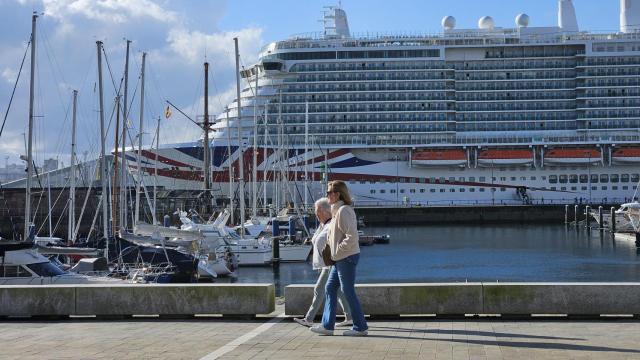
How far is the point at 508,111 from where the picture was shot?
238 ft

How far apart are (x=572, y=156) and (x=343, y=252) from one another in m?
65.4

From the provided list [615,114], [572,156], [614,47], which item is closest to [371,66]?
[572,156]

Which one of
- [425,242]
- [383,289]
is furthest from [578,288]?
[425,242]

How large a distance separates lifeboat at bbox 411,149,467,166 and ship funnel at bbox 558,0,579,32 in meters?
17.4

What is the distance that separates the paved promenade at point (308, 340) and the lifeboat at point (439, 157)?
61.4 m

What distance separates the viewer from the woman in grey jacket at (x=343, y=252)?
29.8 ft

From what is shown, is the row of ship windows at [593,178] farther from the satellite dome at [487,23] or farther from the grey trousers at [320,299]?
the grey trousers at [320,299]

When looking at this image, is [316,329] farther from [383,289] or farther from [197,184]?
[197,184]

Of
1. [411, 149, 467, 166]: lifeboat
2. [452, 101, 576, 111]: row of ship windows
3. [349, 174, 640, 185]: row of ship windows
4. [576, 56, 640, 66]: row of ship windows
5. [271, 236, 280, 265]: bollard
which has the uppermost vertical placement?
[576, 56, 640, 66]: row of ship windows

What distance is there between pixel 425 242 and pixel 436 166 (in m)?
19.0

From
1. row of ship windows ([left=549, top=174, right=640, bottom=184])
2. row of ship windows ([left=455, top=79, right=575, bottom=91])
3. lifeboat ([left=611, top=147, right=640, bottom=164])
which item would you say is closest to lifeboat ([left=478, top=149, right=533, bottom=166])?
row of ship windows ([left=549, top=174, right=640, bottom=184])

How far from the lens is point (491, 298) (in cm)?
1015

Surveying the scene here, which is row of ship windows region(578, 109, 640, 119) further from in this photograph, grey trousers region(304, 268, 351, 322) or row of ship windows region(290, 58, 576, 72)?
grey trousers region(304, 268, 351, 322)

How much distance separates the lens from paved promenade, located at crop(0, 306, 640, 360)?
8.10 m
